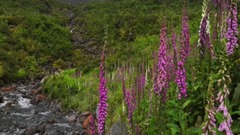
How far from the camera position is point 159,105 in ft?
17.6

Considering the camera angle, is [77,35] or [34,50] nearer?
[34,50]

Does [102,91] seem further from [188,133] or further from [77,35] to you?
[77,35]

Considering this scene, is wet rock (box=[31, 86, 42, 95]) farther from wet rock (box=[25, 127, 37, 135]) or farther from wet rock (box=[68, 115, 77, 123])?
wet rock (box=[25, 127, 37, 135])

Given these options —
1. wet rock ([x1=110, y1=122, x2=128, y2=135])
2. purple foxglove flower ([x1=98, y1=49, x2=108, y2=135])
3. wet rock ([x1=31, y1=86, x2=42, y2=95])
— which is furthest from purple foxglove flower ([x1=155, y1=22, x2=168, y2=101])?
wet rock ([x1=31, y1=86, x2=42, y2=95])

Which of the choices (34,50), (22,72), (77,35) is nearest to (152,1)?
(77,35)

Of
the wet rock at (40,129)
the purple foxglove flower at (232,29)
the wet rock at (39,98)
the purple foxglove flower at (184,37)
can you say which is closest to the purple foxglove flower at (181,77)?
the purple foxglove flower at (184,37)

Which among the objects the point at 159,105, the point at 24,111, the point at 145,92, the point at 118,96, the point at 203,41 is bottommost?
the point at 24,111

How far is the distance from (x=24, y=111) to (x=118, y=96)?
686cm

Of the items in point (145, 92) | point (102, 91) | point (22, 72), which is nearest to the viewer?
point (102, 91)

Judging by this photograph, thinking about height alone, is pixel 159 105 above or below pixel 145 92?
above

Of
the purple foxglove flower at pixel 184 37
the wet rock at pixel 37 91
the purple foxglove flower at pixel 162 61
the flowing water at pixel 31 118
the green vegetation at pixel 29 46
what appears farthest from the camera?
the green vegetation at pixel 29 46

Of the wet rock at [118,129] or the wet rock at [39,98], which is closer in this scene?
the wet rock at [118,129]

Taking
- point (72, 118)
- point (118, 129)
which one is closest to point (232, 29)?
point (118, 129)

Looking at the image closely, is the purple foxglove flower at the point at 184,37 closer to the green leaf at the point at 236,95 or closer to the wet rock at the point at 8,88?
the green leaf at the point at 236,95
